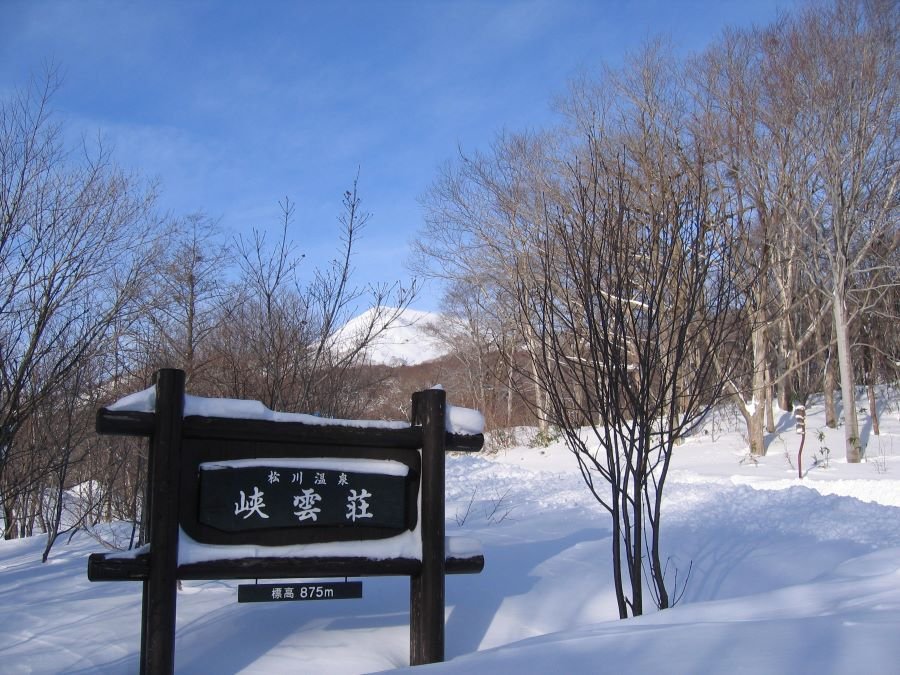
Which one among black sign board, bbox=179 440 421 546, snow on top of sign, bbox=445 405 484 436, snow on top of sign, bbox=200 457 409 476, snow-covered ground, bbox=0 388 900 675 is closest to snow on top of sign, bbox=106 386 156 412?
black sign board, bbox=179 440 421 546

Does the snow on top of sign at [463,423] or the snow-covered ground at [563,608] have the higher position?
the snow on top of sign at [463,423]

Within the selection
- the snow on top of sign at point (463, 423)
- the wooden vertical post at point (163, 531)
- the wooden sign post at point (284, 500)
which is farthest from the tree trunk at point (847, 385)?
the wooden vertical post at point (163, 531)

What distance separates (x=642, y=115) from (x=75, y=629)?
1473 cm

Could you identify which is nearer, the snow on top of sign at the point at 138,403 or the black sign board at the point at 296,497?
the snow on top of sign at the point at 138,403

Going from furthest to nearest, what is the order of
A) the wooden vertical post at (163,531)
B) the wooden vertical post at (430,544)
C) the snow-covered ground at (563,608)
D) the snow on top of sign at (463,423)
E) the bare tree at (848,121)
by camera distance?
the bare tree at (848,121) → the snow on top of sign at (463,423) → the wooden vertical post at (430,544) → the wooden vertical post at (163,531) → the snow-covered ground at (563,608)

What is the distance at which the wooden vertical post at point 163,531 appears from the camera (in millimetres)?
3854

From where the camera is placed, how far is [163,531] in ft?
12.8

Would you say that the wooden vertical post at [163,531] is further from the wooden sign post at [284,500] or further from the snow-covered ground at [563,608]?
the snow-covered ground at [563,608]

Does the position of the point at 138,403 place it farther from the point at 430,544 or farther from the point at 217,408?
the point at 430,544

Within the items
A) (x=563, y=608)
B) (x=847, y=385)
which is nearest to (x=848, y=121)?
(x=847, y=385)

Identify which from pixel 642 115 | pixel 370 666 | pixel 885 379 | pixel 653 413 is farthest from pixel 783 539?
pixel 885 379

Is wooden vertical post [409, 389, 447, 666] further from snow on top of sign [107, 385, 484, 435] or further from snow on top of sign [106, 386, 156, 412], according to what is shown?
snow on top of sign [106, 386, 156, 412]

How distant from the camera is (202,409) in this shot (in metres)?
4.08

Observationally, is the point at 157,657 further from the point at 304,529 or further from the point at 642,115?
the point at 642,115
